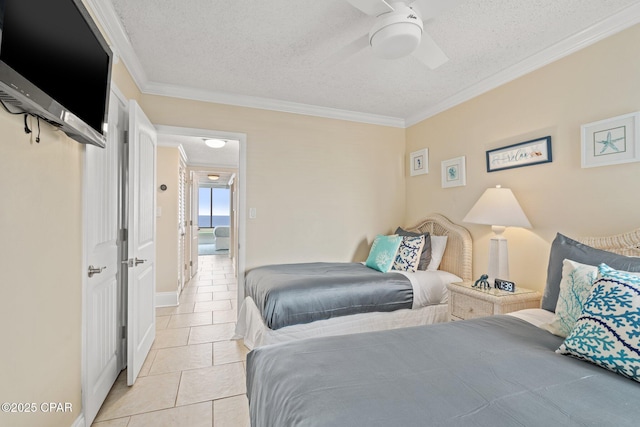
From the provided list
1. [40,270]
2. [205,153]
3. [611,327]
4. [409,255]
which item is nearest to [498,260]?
[409,255]

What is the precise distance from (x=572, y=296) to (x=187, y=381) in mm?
2528

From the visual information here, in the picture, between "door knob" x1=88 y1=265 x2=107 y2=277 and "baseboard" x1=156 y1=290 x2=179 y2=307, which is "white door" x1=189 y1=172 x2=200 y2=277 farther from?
"door knob" x1=88 y1=265 x2=107 y2=277

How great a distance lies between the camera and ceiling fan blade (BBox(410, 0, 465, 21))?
1451mm

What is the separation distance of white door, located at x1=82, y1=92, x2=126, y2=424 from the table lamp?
278 centimetres

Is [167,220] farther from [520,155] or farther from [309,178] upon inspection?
[520,155]

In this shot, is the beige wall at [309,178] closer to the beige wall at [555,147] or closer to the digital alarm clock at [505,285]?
the beige wall at [555,147]

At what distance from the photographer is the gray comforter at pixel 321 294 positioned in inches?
85.8

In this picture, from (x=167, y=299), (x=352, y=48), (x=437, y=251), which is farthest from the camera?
(x=167, y=299)

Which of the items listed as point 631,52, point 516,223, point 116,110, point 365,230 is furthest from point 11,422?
point 631,52

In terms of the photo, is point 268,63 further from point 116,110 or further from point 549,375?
point 549,375

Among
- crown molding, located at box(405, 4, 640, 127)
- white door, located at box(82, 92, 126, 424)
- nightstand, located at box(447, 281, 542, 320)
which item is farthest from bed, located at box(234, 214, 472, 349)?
crown molding, located at box(405, 4, 640, 127)

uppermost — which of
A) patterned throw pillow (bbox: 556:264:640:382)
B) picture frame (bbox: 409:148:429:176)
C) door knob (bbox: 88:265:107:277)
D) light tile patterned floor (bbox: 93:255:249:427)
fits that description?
picture frame (bbox: 409:148:429:176)

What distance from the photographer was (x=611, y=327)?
110cm

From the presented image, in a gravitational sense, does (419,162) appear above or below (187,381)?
above
